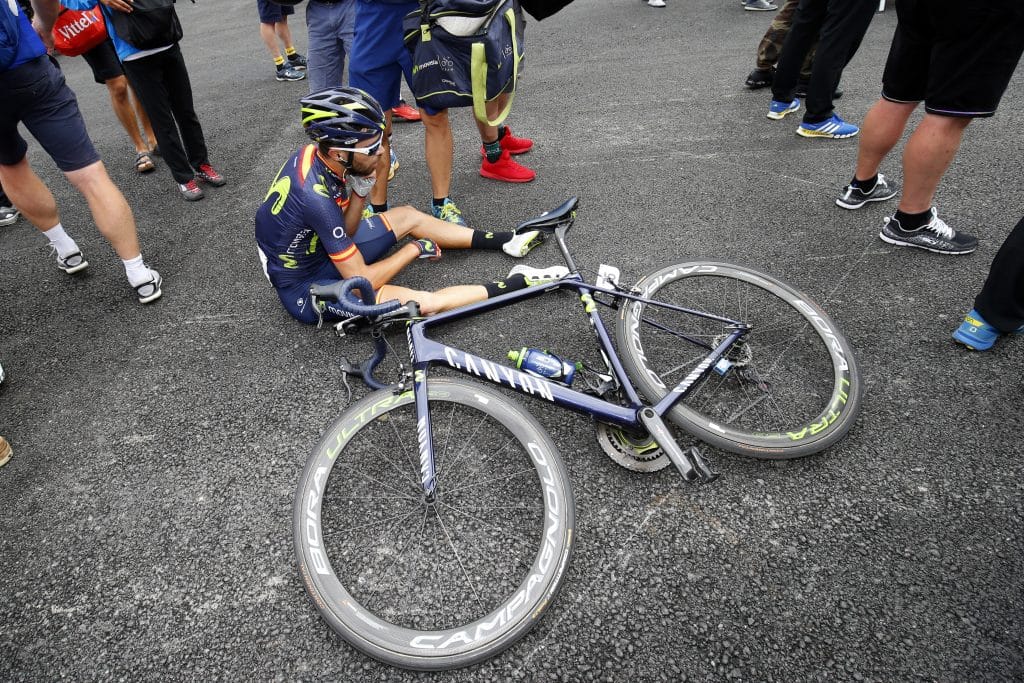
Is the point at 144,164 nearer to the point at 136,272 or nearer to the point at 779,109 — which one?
the point at 136,272

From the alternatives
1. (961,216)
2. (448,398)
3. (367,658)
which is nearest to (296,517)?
(367,658)

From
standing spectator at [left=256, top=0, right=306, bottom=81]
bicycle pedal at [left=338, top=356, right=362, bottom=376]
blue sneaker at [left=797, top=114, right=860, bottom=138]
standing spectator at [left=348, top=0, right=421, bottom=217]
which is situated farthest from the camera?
standing spectator at [left=256, top=0, right=306, bottom=81]

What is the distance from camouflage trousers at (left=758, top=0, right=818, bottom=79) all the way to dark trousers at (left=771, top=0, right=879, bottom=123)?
581 millimetres

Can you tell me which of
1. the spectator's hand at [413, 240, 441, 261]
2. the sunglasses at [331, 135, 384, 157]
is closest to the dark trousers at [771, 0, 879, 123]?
the spectator's hand at [413, 240, 441, 261]

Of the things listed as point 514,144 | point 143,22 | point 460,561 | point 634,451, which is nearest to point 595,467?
point 634,451

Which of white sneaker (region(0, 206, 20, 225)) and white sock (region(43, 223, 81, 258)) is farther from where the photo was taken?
white sneaker (region(0, 206, 20, 225))

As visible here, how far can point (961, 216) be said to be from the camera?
139 inches

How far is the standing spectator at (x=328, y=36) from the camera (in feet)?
14.1

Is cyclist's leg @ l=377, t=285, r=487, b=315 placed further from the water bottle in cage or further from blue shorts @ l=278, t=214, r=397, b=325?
A: the water bottle in cage

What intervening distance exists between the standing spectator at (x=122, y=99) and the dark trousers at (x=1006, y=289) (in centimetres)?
553

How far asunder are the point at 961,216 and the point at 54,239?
6016mm

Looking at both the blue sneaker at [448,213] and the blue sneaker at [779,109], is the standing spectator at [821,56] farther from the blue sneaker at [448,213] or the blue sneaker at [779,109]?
the blue sneaker at [448,213]

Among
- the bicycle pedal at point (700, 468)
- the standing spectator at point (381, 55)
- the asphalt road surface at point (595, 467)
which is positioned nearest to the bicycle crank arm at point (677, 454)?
the bicycle pedal at point (700, 468)

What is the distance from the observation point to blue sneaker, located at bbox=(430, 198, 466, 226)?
3.84m
